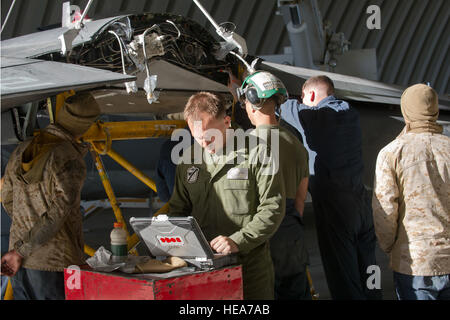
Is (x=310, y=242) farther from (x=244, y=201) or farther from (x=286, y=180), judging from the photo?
(x=244, y=201)

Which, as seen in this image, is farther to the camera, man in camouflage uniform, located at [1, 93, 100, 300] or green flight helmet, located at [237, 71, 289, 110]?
green flight helmet, located at [237, 71, 289, 110]

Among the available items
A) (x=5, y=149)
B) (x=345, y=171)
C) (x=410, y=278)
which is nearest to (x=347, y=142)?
(x=345, y=171)

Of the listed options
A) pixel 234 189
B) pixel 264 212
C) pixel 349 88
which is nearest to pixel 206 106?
pixel 234 189

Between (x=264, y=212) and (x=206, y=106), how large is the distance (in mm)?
605

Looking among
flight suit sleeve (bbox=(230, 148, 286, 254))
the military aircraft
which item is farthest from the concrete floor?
flight suit sleeve (bbox=(230, 148, 286, 254))

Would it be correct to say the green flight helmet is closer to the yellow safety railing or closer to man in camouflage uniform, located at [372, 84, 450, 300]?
man in camouflage uniform, located at [372, 84, 450, 300]

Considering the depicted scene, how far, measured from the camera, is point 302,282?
3.53 metres

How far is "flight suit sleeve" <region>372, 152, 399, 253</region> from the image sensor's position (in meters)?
2.99

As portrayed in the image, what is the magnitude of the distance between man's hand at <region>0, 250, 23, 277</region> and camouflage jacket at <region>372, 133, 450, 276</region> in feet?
6.41

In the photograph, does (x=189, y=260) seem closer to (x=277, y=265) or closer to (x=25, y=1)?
(x=277, y=265)

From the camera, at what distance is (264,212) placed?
279 centimetres

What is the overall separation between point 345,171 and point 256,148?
1.40 metres

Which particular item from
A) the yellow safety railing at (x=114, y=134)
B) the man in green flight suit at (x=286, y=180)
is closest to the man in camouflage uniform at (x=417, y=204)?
the man in green flight suit at (x=286, y=180)

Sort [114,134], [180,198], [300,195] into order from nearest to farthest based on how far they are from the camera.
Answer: [180,198], [300,195], [114,134]
